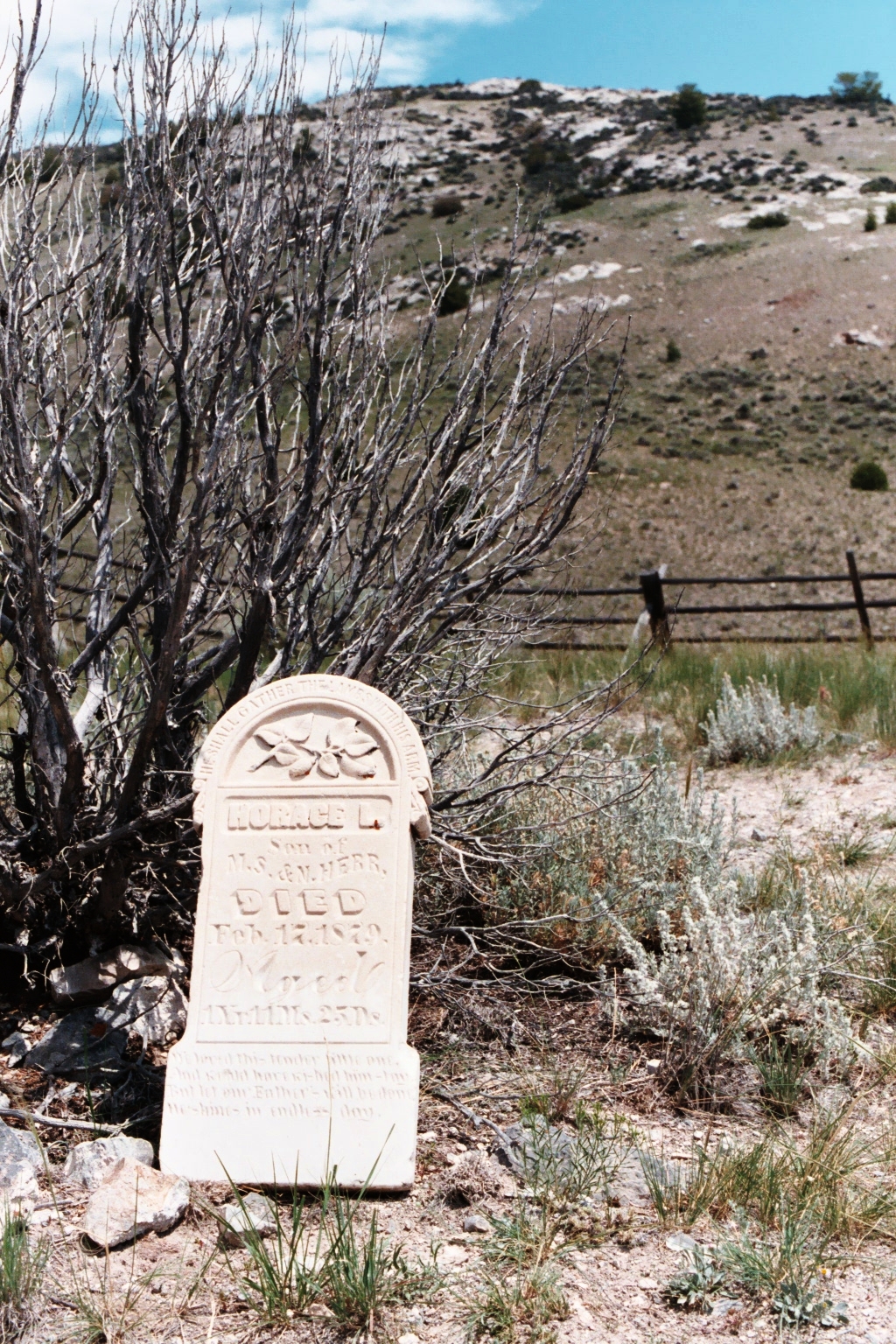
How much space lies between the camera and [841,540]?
31875 mm

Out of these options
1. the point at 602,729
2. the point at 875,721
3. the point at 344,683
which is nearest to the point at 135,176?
the point at 344,683

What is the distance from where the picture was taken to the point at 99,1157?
331 cm

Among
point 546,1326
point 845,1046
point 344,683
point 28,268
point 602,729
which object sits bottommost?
point 546,1326

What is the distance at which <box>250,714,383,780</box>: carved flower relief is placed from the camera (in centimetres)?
361

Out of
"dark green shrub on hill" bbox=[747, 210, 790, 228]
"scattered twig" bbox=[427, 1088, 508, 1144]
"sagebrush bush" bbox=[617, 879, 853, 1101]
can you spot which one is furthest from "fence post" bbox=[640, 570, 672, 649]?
"dark green shrub on hill" bbox=[747, 210, 790, 228]

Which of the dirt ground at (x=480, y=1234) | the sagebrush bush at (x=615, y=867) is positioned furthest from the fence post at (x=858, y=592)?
the dirt ground at (x=480, y=1234)

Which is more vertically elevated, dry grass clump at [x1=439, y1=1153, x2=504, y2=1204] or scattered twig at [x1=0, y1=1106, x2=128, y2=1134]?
scattered twig at [x1=0, y1=1106, x2=128, y2=1134]

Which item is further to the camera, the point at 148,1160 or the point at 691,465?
the point at 691,465

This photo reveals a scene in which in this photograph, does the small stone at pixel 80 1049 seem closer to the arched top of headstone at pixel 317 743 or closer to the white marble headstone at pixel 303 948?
the white marble headstone at pixel 303 948

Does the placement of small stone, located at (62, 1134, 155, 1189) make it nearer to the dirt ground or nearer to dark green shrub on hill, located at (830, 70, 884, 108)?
the dirt ground

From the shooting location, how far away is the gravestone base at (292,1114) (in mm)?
3229

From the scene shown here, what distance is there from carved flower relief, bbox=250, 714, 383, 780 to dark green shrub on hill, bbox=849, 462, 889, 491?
112 ft

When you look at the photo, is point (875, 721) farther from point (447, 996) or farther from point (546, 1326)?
point (546, 1326)

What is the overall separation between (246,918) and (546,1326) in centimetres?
139
